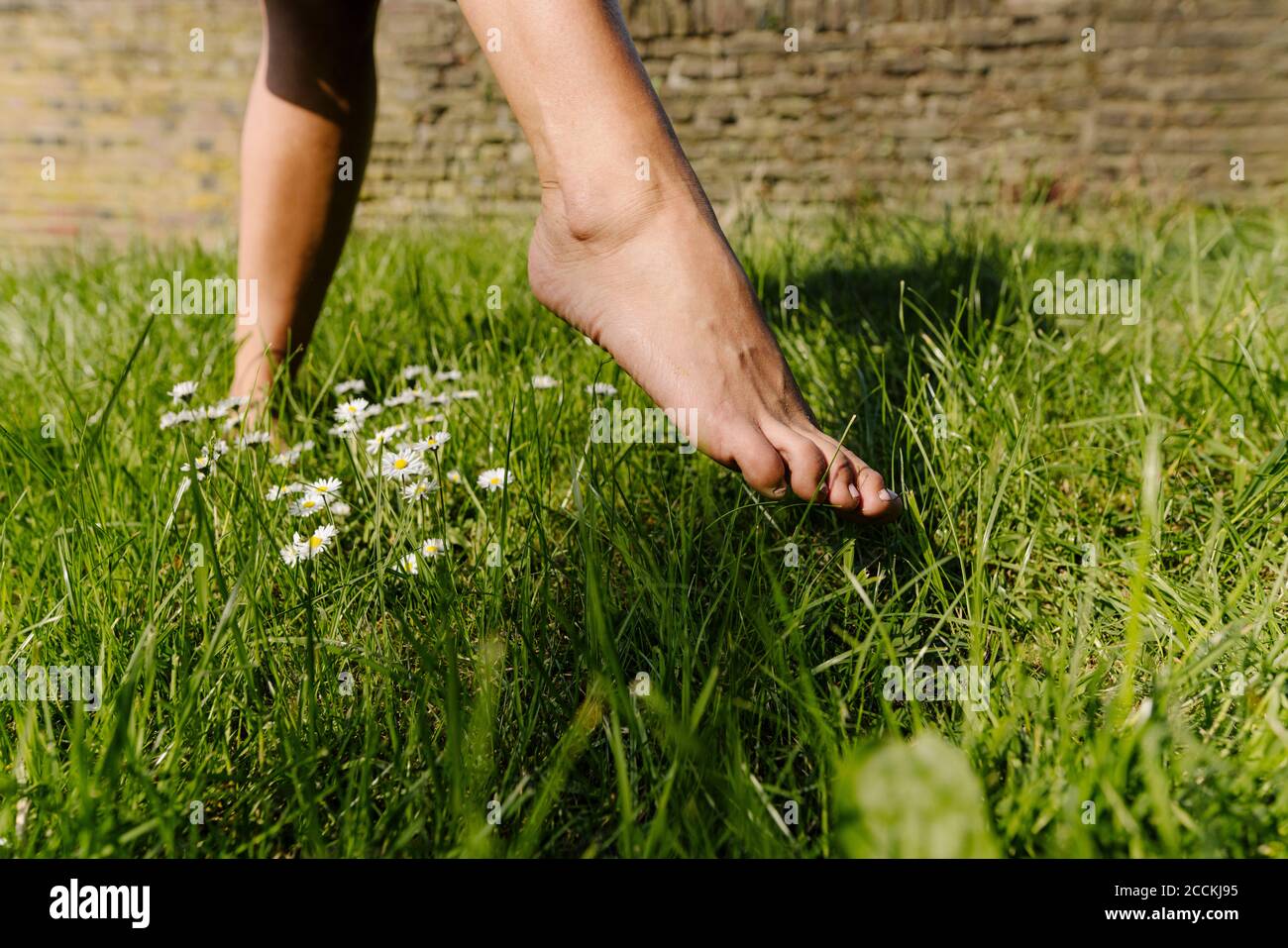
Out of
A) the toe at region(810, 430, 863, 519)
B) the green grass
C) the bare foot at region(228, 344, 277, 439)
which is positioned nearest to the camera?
the green grass

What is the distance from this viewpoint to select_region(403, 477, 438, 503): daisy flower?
113 centimetres

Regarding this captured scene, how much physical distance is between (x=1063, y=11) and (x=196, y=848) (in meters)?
5.13

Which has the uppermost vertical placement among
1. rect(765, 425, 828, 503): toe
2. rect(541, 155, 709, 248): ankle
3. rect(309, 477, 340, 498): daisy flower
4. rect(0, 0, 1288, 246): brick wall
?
rect(0, 0, 1288, 246): brick wall

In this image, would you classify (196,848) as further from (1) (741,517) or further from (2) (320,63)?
(2) (320,63)

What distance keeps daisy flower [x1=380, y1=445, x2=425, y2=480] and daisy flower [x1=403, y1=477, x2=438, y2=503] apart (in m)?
0.02

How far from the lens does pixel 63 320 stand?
225 cm

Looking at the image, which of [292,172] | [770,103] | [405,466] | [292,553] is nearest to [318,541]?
[292,553]

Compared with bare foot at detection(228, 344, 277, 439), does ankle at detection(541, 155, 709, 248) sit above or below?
above

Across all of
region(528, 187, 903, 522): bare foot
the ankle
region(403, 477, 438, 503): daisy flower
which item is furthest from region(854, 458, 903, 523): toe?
region(403, 477, 438, 503): daisy flower

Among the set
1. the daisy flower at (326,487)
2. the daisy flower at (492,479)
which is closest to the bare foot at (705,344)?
the daisy flower at (492,479)

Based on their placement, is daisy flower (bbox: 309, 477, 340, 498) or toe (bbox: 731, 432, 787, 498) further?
daisy flower (bbox: 309, 477, 340, 498)

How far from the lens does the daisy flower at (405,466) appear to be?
1.16 m

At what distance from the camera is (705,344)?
1.10 m

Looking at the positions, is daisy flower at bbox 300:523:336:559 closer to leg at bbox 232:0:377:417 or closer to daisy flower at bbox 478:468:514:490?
daisy flower at bbox 478:468:514:490
